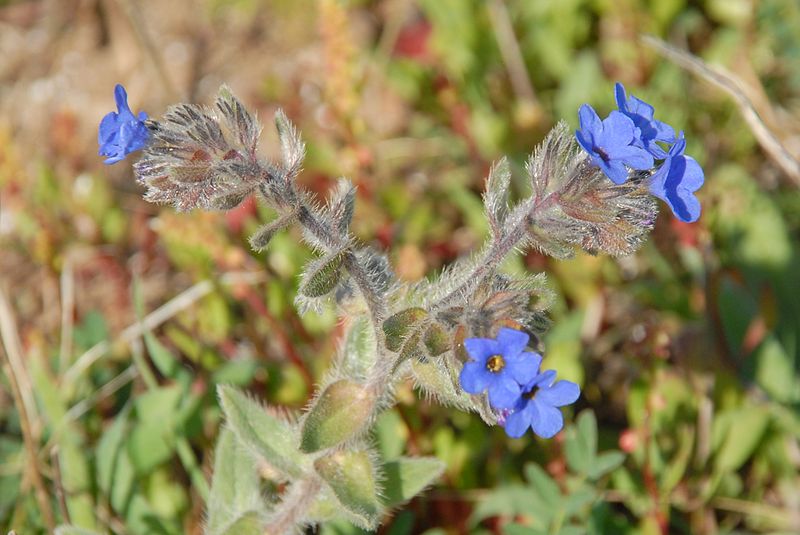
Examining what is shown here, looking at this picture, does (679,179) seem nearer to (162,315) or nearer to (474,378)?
(474,378)

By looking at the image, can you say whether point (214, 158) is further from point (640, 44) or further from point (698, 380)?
point (640, 44)

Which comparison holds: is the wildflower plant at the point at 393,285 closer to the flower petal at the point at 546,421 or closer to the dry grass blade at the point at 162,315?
the flower petal at the point at 546,421

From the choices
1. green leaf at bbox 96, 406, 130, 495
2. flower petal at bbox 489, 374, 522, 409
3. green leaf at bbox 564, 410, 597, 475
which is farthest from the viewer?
green leaf at bbox 96, 406, 130, 495

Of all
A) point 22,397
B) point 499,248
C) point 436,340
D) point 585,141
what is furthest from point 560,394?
point 22,397

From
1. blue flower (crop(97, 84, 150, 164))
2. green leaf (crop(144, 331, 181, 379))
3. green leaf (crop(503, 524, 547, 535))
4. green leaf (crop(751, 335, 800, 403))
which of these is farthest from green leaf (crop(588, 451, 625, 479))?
blue flower (crop(97, 84, 150, 164))

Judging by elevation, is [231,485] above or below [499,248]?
below

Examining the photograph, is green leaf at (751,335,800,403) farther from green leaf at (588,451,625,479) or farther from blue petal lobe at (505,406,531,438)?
blue petal lobe at (505,406,531,438)

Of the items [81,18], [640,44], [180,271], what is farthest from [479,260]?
[81,18]

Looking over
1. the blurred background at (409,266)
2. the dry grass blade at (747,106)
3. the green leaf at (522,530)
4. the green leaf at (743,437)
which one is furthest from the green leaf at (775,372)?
Answer: the green leaf at (522,530)
